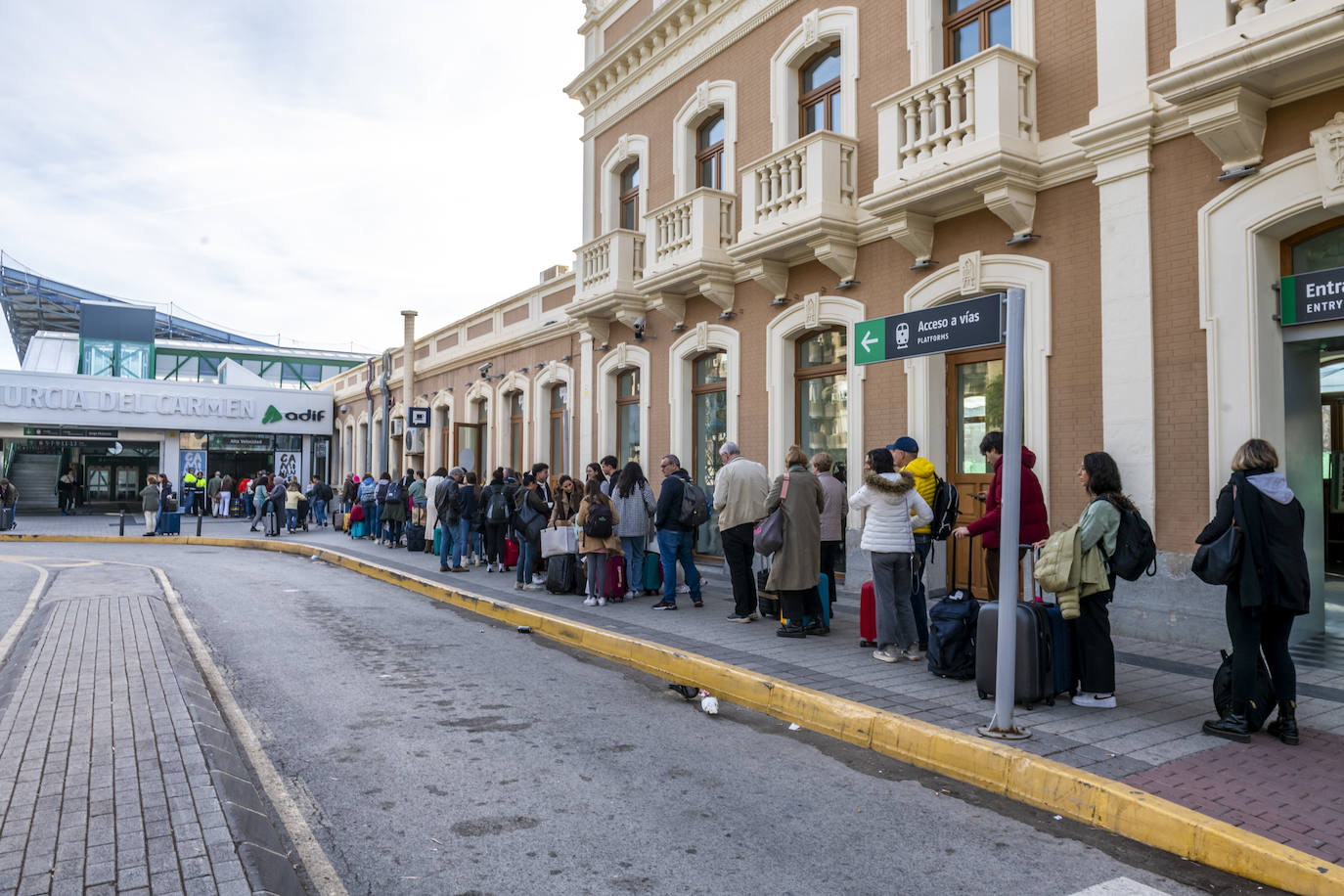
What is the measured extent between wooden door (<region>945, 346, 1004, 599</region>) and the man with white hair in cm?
249

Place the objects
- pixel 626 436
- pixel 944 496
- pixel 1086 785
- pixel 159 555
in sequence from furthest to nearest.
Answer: pixel 159 555 → pixel 626 436 → pixel 944 496 → pixel 1086 785

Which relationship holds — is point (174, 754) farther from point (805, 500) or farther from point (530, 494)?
point (530, 494)

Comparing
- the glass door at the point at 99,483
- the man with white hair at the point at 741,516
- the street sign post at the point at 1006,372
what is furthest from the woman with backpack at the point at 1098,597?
the glass door at the point at 99,483

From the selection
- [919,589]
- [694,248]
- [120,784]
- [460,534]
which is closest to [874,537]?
[919,589]

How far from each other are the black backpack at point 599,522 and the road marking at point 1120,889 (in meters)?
7.44

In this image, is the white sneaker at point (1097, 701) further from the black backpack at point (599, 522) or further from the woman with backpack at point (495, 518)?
the woman with backpack at point (495, 518)

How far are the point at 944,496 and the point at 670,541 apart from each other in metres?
3.63

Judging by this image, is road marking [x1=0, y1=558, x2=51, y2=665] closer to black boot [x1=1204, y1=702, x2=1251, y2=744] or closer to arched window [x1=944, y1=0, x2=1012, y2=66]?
black boot [x1=1204, y1=702, x2=1251, y2=744]

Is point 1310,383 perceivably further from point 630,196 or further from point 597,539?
point 630,196

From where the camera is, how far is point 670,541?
10.4 metres

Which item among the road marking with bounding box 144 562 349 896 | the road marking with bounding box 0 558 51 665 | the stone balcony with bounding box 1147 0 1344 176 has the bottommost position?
the road marking with bounding box 144 562 349 896

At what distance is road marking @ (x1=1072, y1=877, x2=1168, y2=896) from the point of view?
3.47m

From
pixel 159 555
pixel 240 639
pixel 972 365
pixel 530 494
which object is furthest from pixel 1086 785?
pixel 159 555

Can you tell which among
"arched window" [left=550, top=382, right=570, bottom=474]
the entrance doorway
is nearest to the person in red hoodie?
the entrance doorway
